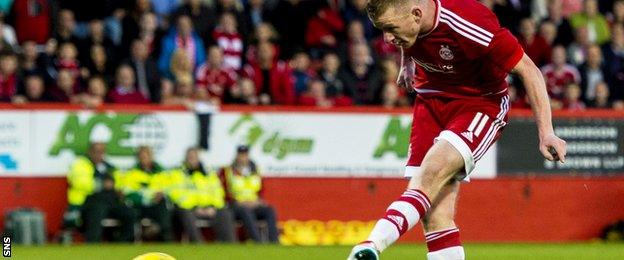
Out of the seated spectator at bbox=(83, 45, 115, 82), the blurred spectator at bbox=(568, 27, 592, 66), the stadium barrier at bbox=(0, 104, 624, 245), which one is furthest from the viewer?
the blurred spectator at bbox=(568, 27, 592, 66)

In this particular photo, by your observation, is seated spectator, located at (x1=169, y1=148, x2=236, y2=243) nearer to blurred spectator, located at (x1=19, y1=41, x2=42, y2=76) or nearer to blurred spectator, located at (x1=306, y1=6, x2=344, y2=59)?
blurred spectator, located at (x1=19, y1=41, x2=42, y2=76)

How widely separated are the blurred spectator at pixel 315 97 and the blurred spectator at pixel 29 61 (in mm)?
3342

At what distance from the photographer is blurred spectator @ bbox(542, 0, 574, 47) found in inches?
865

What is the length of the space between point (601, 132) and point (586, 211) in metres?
1.05

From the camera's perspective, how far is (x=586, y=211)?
A: 784 inches

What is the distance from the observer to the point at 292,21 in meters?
20.7

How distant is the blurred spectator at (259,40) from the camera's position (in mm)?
19719

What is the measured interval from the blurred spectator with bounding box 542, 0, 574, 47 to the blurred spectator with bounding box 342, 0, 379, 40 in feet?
9.04

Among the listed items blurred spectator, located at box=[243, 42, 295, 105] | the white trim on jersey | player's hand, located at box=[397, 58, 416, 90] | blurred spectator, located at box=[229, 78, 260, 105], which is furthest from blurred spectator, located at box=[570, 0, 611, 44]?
the white trim on jersey

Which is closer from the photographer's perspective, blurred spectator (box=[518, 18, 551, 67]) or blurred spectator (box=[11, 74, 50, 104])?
blurred spectator (box=[11, 74, 50, 104])

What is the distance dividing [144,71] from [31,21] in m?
1.53

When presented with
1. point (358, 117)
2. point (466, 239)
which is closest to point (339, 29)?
point (358, 117)

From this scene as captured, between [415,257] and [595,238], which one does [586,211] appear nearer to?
[595,238]

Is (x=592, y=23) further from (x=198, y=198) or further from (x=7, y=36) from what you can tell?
(x=7, y=36)
